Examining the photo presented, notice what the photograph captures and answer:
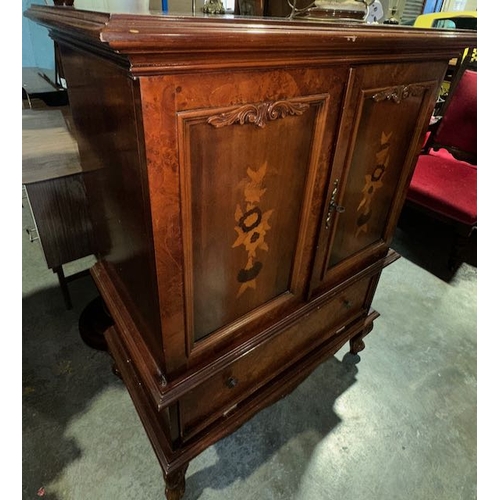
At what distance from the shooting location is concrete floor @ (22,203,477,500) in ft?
3.57

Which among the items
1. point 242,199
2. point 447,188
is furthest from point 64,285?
point 447,188

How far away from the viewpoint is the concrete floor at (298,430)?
3.57 feet

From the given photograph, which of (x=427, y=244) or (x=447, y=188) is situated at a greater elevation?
(x=447, y=188)

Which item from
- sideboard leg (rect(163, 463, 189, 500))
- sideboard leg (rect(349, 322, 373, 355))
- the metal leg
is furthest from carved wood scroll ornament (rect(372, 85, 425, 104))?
the metal leg

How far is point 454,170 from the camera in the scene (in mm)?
2082

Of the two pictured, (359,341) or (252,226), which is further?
(359,341)

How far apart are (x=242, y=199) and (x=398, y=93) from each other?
0.45 meters

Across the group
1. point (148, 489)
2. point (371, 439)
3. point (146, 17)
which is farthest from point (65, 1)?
point (371, 439)

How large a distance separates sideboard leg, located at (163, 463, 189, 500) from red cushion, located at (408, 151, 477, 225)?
1.74 m

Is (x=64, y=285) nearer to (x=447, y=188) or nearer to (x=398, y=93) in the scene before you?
(x=398, y=93)

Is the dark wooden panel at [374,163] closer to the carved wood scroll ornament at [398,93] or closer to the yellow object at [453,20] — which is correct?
the carved wood scroll ornament at [398,93]

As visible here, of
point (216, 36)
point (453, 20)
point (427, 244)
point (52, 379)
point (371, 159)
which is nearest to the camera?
point (216, 36)

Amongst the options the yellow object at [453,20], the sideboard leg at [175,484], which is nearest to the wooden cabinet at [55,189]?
the sideboard leg at [175,484]

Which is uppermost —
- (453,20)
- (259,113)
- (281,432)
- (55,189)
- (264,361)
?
(453,20)
